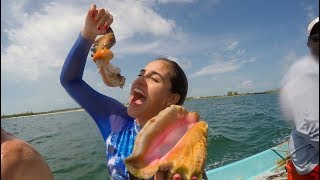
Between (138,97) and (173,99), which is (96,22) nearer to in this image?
(138,97)

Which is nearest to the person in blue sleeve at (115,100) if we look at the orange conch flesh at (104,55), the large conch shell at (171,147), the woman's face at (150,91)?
the woman's face at (150,91)

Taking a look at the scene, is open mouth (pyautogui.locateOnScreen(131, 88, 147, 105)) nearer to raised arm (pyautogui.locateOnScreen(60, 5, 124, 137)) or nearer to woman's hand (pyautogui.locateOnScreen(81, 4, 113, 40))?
raised arm (pyautogui.locateOnScreen(60, 5, 124, 137))

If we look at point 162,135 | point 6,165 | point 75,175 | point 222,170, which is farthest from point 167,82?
point 75,175

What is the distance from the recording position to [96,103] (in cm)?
259

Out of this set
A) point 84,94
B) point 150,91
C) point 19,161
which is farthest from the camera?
point 84,94

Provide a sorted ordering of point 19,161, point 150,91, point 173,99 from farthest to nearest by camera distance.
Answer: point 173,99 → point 150,91 → point 19,161

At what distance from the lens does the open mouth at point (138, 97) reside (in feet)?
7.22

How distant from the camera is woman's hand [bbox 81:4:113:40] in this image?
2344 mm

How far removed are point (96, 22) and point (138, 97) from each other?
60cm

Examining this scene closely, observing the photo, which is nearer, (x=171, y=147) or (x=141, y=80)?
(x=171, y=147)

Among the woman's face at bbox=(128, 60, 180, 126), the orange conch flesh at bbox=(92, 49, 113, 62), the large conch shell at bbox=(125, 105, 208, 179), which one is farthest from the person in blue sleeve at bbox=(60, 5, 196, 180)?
the large conch shell at bbox=(125, 105, 208, 179)

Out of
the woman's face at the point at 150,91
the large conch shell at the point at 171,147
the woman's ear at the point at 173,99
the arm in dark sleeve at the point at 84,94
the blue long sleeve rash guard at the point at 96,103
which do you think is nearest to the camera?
the large conch shell at the point at 171,147

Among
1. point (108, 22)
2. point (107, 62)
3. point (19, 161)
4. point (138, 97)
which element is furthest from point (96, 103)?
point (19, 161)

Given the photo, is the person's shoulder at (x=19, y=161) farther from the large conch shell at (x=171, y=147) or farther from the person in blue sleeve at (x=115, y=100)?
the person in blue sleeve at (x=115, y=100)
